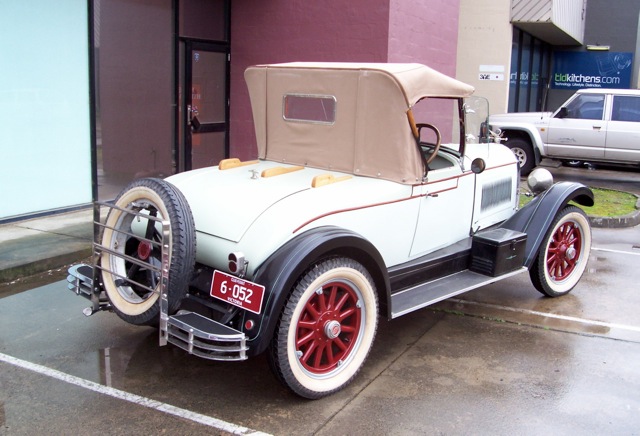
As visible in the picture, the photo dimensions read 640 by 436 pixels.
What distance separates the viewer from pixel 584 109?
1320 cm

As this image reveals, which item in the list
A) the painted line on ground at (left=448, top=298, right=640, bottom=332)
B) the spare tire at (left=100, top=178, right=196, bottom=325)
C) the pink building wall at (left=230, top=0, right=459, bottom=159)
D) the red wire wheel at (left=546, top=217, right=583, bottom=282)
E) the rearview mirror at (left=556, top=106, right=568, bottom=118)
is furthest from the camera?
the rearview mirror at (left=556, top=106, right=568, bottom=118)

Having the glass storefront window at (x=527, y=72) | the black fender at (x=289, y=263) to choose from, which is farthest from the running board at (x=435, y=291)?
the glass storefront window at (x=527, y=72)

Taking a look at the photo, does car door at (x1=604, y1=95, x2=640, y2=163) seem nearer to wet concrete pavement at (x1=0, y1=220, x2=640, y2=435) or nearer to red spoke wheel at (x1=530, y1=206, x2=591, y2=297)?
red spoke wheel at (x1=530, y1=206, x2=591, y2=297)

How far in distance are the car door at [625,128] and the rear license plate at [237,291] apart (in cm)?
1135

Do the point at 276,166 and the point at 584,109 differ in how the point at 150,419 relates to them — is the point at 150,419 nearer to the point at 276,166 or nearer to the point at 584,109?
the point at 276,166

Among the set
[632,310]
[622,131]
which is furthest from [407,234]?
[622,131]

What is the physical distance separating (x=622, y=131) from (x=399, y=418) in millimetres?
11030

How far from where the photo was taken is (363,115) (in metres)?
4.60

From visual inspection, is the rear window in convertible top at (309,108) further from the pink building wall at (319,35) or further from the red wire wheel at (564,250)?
the pink building wall at (319,35)

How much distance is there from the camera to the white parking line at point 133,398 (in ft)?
11.7

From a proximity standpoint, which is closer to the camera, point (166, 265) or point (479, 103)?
point (166, 265)

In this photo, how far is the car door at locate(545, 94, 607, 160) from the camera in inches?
514

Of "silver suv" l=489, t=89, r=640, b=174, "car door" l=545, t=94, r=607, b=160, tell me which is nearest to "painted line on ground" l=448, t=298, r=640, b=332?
"silver suv" l=489, t=89, r=640, b=174

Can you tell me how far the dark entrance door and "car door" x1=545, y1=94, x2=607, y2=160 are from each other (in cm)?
Result: 681
